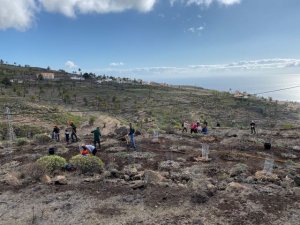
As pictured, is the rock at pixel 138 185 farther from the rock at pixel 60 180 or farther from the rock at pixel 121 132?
the rock at pixel 121 132

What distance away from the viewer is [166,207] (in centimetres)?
1271

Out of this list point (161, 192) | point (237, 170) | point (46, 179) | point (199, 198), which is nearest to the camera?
point (199, 198)

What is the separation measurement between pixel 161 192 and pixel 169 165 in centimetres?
449

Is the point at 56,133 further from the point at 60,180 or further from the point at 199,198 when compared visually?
the point at 199,198

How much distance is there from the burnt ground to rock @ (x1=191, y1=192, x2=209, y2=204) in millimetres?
36

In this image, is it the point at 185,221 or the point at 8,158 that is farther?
the point at 8,158

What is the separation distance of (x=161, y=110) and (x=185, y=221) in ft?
173

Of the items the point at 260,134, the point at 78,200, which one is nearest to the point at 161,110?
the point at 260,134

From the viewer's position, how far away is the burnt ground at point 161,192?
12.0m

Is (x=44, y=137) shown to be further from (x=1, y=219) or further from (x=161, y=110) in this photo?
(x=161, y=110)

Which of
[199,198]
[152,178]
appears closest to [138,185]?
[152,178]

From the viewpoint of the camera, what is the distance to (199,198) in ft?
43.1

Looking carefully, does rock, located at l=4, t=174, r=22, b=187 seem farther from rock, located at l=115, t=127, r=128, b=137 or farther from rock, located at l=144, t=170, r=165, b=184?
rock, located at l=115, t=127, r=128, b=137

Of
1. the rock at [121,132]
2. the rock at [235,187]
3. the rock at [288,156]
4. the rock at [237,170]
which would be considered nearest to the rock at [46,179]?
the rock at [235,187]
